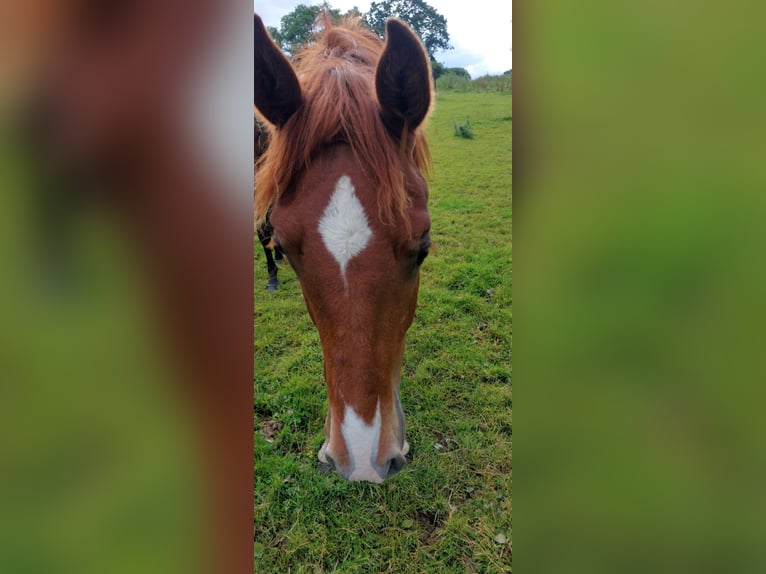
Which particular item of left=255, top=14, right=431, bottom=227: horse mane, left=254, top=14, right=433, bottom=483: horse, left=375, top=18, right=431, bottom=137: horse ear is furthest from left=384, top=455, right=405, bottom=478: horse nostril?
left=375, top=18, right=431, bottom=137: horse ear

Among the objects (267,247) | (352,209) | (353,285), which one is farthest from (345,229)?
(267,247)

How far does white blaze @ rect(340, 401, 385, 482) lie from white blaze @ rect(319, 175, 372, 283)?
440 millimetres

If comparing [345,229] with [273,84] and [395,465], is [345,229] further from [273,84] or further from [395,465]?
[395,465]

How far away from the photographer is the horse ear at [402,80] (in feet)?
3.39

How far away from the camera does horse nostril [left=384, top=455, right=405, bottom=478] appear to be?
128 centimetres

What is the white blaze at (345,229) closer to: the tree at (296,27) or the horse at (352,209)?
the horse at (352,209)

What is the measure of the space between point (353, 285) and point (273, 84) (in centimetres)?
65
